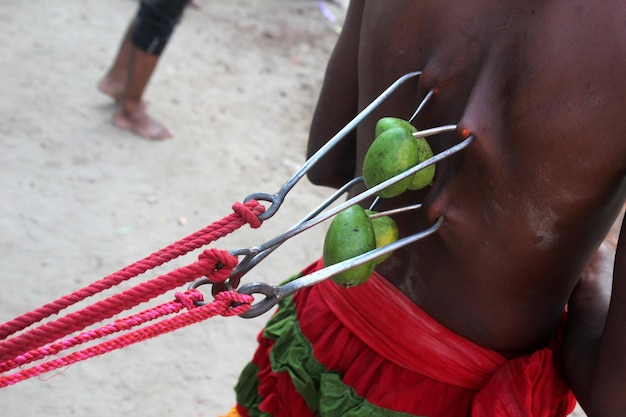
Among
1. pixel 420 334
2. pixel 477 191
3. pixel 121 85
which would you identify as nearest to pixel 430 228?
pixel 477 191

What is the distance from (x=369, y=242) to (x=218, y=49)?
404 cm

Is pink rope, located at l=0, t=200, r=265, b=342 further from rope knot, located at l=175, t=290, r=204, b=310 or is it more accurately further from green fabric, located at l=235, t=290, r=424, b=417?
green fabric, located at l=235, t=290, r=424, b=417

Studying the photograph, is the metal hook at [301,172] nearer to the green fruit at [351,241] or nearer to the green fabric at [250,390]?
the green fruit at [351,241]

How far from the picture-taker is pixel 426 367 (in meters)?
1.30

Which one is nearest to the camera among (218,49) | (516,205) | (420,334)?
(516,205)

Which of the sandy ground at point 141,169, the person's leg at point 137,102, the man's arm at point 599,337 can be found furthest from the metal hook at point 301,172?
the person's leg at point 137,102

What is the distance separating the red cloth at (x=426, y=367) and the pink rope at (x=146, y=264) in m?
0.36

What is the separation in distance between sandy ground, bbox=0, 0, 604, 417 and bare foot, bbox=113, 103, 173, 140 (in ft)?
0.18

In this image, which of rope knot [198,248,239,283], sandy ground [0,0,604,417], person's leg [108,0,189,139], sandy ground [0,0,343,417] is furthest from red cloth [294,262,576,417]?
person's leg [108,0,189,139]

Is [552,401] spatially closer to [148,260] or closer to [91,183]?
[148,260]

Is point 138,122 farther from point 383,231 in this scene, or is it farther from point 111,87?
point 383,231

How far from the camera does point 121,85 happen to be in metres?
3.98

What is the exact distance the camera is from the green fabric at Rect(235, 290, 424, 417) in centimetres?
132

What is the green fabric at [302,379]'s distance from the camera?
1.32m
